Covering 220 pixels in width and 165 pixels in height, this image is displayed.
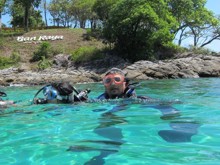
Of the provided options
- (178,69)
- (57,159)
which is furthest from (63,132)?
(178,69)

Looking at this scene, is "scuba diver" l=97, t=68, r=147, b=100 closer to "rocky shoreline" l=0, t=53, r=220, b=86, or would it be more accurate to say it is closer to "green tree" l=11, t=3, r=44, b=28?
"rocky shoreline" l=0, t=53, r=220, b=86

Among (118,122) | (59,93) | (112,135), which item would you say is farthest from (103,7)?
(112,135)

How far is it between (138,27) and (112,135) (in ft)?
84.0

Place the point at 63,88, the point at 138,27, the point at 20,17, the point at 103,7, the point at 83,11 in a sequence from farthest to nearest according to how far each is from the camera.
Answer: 1. the point at 20,17
2. the point at 83,11
3. the point at 103,7
4. the point at 138,27
5. the point at 63,88

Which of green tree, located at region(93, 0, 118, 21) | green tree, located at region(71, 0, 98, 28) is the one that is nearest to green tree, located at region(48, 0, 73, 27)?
green tree, located at region(71, 0, 98, 28)

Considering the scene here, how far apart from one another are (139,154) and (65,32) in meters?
35.6

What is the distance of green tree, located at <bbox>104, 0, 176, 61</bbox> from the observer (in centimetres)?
2667

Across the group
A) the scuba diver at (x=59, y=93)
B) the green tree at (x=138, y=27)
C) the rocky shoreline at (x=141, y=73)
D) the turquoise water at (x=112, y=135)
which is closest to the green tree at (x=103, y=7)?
the green tree at (x=138, y=27)

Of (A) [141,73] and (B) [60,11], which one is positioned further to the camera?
(B) [60,11]

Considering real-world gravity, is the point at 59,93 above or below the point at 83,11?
below

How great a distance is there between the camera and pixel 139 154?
2.82 metres

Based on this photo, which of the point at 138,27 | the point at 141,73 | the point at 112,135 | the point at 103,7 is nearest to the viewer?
the point at 112,135

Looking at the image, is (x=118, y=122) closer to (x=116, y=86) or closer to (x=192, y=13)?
(x=116, y=86)

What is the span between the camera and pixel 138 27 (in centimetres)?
2852
